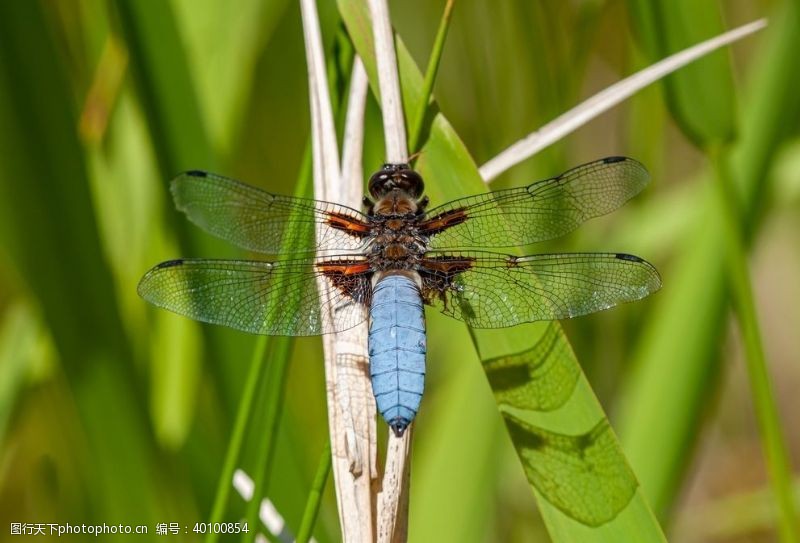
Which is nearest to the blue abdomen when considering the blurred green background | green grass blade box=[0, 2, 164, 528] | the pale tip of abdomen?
the pale tip of abdomen

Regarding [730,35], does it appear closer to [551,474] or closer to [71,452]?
[551,474]

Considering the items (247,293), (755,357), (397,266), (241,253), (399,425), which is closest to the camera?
(399,425)

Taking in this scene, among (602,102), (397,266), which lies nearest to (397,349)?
(397,266)

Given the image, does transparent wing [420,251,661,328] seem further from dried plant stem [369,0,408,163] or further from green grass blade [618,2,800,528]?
dried plant stem [369,0,408,163]

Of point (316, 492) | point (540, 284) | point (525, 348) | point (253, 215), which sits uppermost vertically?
point (253, 215)

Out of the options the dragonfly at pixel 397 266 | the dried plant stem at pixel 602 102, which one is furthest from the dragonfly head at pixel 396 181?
the dried plant stem at pixel 602 102

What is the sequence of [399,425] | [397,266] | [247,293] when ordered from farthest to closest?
[397,266] < [247,293] < [399,425]

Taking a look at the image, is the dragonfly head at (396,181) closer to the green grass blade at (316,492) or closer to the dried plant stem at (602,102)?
the dried plant stem at (602,102)

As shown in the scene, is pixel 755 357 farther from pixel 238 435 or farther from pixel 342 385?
pixel 238 435
